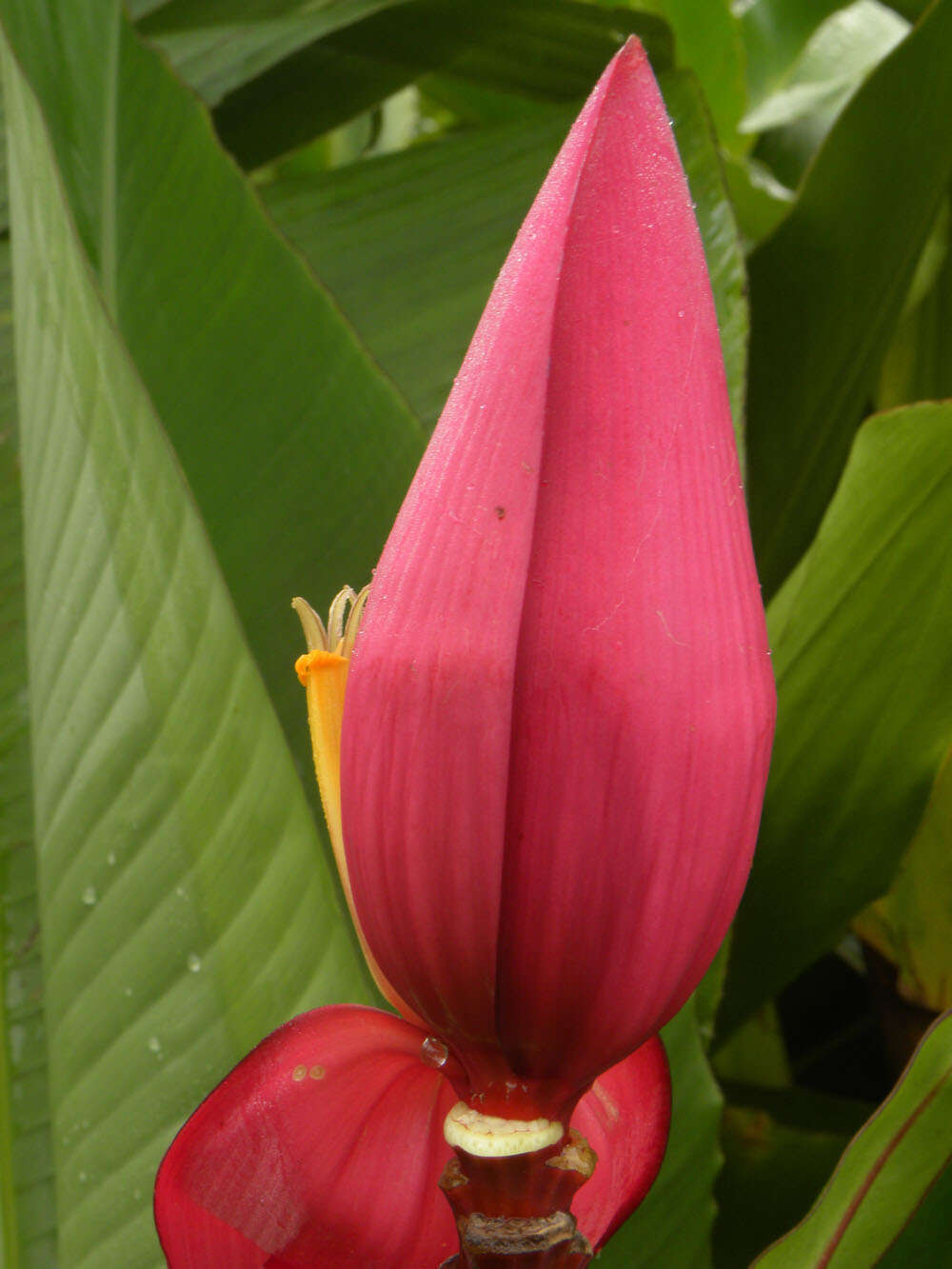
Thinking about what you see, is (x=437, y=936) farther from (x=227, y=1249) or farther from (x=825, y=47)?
(x=825, y=47)

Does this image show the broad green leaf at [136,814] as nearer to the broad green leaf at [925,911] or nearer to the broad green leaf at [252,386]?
the broad green leaf at [252,386]

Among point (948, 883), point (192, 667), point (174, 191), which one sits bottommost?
point (948, 883)

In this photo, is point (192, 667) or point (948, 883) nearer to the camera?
point (192, 667)

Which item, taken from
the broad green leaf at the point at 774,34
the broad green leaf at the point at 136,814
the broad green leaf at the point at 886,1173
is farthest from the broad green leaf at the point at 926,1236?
the broad green leaf at the point at 774,34

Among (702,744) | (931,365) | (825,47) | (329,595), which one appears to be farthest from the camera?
(825,47)

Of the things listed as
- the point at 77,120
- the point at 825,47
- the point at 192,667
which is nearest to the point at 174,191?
the point at 77,120

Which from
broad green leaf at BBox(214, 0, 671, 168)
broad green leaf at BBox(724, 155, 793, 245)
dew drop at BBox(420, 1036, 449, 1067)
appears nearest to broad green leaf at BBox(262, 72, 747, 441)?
broad green leaf at BBox(214, 0, 671, 168)


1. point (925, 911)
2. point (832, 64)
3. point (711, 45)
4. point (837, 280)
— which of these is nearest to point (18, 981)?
point (925, 911)
